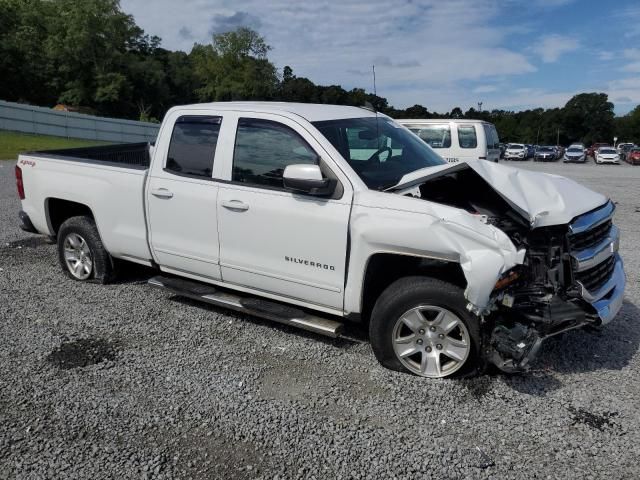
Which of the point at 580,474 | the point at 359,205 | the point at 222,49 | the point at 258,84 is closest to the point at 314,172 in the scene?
the point at 359,205

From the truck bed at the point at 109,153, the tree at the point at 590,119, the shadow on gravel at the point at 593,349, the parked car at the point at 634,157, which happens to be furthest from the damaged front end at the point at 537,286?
the tree at the point at 590,119

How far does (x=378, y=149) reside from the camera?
4.61 meters

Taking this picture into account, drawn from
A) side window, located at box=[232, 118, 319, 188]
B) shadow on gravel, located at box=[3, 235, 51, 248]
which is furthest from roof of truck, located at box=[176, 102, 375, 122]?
shadow on gravel, located at box=[3, 235, 51, 248]

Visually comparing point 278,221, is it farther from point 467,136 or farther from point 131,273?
point 467,136

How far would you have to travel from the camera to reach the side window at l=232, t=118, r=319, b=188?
4.26 meters

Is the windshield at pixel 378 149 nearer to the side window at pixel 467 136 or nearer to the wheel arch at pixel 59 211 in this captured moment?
the wheel arch at pixel 59 211

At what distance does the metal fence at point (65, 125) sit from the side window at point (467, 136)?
22.6 metres

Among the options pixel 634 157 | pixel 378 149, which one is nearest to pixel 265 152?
pixel 378 149

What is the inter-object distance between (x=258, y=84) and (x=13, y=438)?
88433mm

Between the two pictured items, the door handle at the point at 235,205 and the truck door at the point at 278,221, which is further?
the door handle at the point at 235,205

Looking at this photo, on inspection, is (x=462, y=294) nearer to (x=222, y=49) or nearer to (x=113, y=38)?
(x=113, y=38)

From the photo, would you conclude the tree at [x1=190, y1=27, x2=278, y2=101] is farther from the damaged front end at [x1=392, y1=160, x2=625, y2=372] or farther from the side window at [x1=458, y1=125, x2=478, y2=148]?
the damaged front end at [x1=392, y1=160, x2=625, y2=372]

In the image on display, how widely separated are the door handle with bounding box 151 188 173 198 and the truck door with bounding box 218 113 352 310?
2.00 feet

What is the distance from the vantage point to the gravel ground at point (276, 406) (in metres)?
3.00
